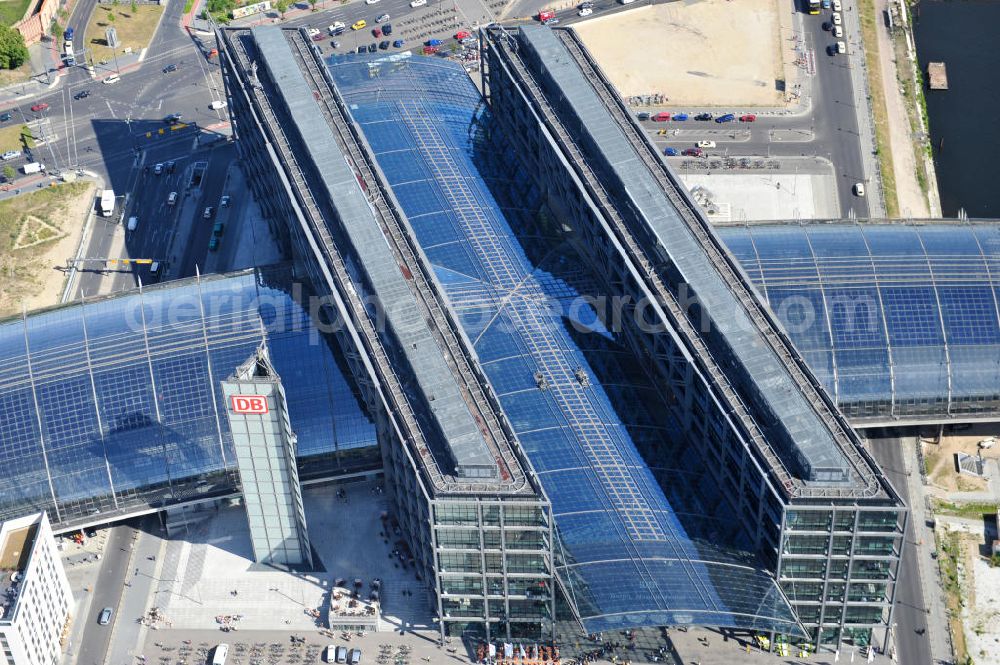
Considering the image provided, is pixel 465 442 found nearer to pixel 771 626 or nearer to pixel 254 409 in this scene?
pixel 254 409

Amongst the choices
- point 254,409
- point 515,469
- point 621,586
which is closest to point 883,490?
point 621,586

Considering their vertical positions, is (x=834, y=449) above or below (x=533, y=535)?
above

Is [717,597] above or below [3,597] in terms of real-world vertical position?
above

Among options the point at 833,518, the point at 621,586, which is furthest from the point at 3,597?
the point at 833,518

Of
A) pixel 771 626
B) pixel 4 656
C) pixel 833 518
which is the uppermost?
pixel 833 518

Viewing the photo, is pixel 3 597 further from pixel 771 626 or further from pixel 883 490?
pixel 883 490
